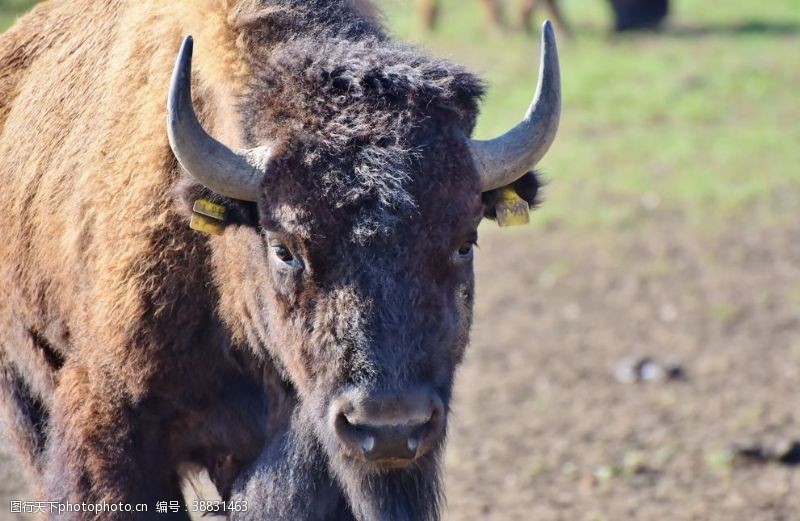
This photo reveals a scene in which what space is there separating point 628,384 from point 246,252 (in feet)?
13.9

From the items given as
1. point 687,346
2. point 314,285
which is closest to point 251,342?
point 314,285

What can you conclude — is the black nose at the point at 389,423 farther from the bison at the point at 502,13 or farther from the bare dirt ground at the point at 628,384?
the bison at the point at 502,13

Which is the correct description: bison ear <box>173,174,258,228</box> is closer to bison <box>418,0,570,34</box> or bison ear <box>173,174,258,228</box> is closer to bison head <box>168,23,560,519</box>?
bison head <box>168,23,560,519</box>

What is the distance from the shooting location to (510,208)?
14.1 feet

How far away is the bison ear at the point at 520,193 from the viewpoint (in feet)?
14.0

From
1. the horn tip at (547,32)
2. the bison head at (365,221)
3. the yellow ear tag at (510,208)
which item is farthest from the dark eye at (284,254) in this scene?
the horn tip at (547,32)

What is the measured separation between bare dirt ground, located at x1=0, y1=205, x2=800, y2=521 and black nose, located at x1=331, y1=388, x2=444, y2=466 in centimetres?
262

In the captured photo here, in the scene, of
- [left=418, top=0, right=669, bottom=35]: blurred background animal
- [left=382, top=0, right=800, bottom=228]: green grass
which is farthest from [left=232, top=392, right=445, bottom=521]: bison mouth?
[left=418, top=0, right=669, bottom=35]: blurred background animal

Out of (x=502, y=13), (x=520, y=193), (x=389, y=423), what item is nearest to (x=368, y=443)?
(x=389, y=423)

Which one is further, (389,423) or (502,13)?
(502,13)

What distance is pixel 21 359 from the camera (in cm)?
496

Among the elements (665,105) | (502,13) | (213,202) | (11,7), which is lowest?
(502,13)

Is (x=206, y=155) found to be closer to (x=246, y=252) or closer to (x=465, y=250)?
(x=246, y=252)

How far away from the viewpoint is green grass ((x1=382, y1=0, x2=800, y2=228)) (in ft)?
37.0
